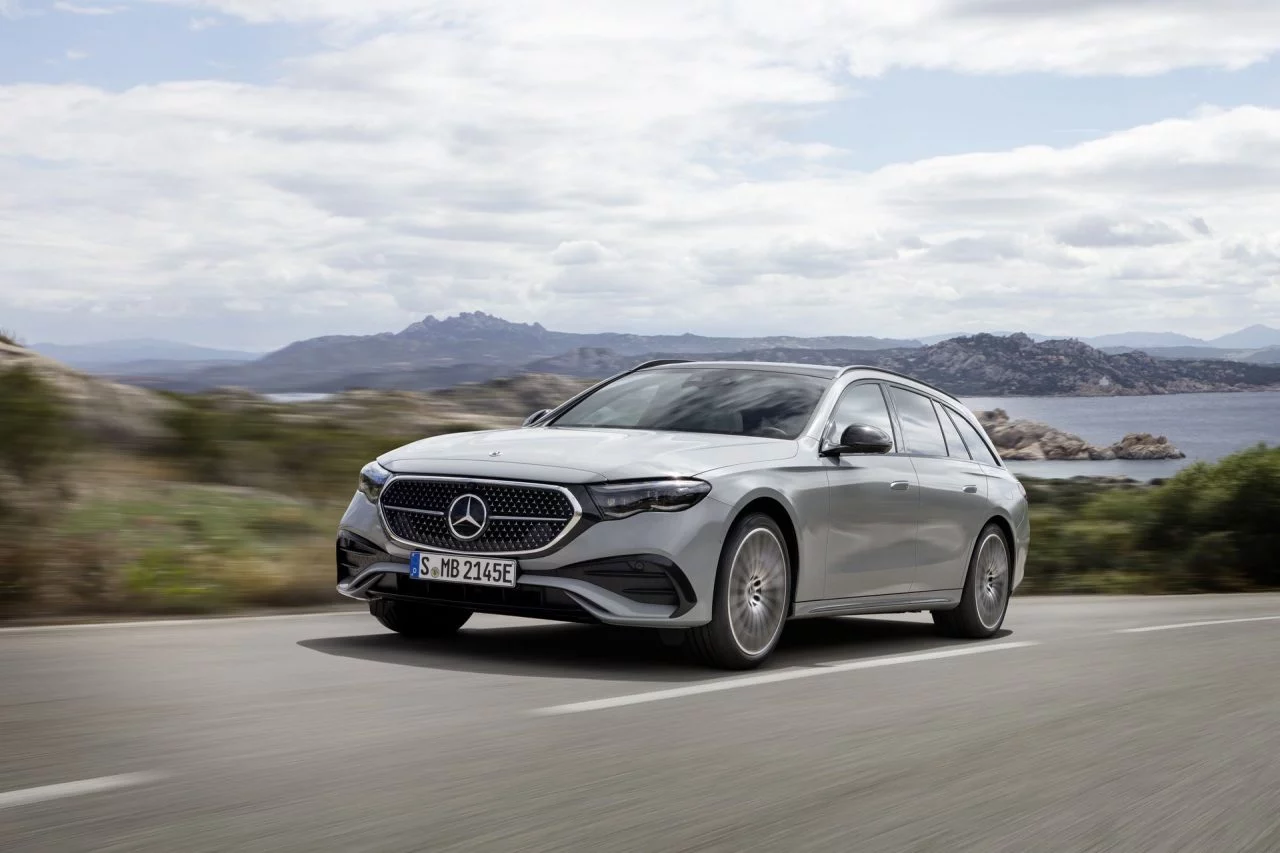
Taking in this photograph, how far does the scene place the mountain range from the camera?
16266mm

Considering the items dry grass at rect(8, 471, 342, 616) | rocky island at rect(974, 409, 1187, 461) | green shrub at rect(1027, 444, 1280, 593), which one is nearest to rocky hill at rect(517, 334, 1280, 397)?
rocky island at rect(974, 409, 1187, 461)

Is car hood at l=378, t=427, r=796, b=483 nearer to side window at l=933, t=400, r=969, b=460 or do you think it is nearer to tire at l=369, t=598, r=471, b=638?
tire at l=369, t=598, r=471, b=638

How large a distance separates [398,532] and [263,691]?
4.50ft

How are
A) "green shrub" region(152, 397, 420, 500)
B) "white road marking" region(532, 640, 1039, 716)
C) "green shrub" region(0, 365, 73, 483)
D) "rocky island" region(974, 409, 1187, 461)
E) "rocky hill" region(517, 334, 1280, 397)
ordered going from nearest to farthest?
"white road marking" region(532, 640, 1039, 716) → "green shrub" region(0, 365, 73, 483) → "green shrub" region(152, 397, 420, 500) → "rocky island" region(974, 409, 1187, 461) → "rocky hill" region(517, 334, 1280, 397)

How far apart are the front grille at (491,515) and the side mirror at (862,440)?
71.7 inches

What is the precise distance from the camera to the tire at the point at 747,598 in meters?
7.56

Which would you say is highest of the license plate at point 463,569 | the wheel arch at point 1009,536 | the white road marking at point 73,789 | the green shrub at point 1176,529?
the license plate at point 463,569

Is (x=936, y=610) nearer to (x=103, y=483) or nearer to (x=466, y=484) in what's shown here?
(x=466, y=484)

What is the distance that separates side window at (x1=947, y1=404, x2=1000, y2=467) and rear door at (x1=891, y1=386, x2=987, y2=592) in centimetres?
18

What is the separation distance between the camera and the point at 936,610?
33.1ft

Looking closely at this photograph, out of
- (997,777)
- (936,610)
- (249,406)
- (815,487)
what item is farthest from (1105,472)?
(997,777)

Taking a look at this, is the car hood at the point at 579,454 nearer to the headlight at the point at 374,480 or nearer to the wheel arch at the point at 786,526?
the headlight at the point at 374,480

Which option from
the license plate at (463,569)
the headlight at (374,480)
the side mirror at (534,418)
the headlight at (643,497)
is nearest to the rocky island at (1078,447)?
the side mirror at (534,418)

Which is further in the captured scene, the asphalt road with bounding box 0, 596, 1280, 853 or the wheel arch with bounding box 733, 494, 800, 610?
the wheel arch with bounding box 733, 494, 800, 610
